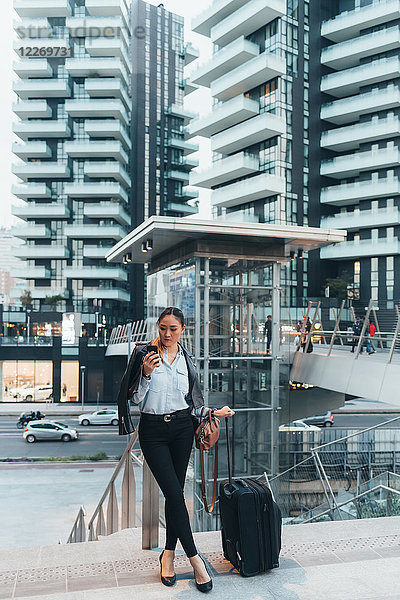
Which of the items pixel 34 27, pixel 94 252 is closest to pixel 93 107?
pixel 34 27

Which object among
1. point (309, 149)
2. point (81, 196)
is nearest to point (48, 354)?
point (81, 196)

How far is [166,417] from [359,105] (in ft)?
158

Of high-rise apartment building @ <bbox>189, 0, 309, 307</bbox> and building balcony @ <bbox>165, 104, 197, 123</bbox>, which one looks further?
building balcony @ <bbox>165, 104, 197, 123</bbox>

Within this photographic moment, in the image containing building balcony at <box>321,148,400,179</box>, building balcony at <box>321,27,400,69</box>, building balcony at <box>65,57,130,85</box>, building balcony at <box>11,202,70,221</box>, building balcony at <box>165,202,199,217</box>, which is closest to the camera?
building balcony at <box>321,27,400,69</box>

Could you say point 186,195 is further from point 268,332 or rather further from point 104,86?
point 268,332

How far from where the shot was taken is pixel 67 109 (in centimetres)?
5616

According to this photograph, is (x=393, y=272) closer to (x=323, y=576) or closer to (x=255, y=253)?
(x=255, y=253)

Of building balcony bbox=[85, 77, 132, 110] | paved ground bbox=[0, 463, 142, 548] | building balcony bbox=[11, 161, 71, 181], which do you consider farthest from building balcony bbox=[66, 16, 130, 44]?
paved ground bbox=[0, 463, 142, 548]

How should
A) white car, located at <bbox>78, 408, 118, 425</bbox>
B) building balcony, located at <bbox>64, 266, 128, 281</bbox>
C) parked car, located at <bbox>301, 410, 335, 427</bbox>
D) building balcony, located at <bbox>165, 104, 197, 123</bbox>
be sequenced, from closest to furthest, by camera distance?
parked car, located at <bbox>301, 410, 335, 427</bbox>, white car, located at <bbox>78, 408, 118, 425</bbox>, building balcony, located at <bbox>64, 266, 128, 281</bbox>, building balcony, located at <bbox>165, 104, 197, 123</bbox>

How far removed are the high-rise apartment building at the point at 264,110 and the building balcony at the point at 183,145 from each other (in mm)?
22514

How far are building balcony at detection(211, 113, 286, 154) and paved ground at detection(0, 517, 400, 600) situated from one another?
44.7 meters

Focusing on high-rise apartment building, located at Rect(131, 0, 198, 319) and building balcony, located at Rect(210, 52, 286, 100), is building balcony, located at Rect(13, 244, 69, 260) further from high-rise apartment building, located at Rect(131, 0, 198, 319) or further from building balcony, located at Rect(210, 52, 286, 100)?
building balcony, located at Rect(210, 52, 286, 100)

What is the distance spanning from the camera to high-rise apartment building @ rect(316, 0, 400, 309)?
45.7 meters

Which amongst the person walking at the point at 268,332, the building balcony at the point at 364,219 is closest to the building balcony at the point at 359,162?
the building balcony at the point at 364,219
